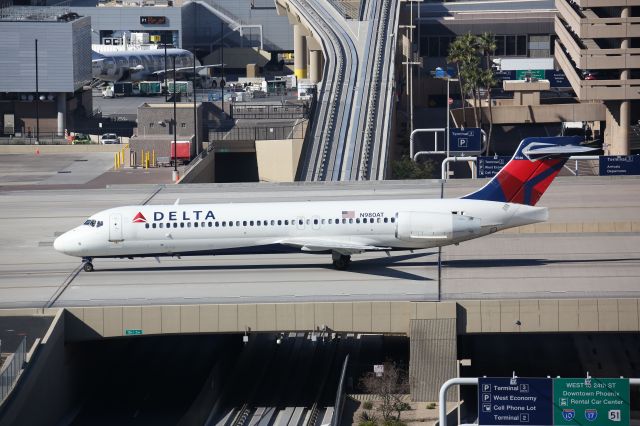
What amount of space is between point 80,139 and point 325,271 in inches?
2855

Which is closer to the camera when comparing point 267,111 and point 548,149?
point 548,149

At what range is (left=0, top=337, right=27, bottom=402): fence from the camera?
5056 cm

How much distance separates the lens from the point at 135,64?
184m

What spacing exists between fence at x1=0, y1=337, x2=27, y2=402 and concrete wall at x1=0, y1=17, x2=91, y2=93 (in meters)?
89.7

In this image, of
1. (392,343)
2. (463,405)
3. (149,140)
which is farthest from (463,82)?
(463,405)

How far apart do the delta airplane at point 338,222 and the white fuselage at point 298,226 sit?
0.04 m

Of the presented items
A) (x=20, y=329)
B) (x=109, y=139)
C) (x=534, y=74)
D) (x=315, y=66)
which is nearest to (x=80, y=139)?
(x=109, y=139)

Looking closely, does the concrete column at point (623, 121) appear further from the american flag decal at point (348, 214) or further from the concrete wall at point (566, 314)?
the concrete wall at point (566, 314)

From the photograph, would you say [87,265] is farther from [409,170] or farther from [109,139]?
[109,139]

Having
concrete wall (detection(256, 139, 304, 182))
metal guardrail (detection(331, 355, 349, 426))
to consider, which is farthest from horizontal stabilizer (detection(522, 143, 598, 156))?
concrete wall (detection(256, 139, 304, 182))

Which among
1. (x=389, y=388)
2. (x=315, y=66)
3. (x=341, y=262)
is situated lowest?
(x=389, y=388)

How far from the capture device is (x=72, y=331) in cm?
5775

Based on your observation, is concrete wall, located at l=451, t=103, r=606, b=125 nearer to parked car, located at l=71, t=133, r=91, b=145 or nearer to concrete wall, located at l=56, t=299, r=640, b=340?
parked car, located at l=71, t=133, r=91, b=145

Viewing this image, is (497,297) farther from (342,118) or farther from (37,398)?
(342,118)
